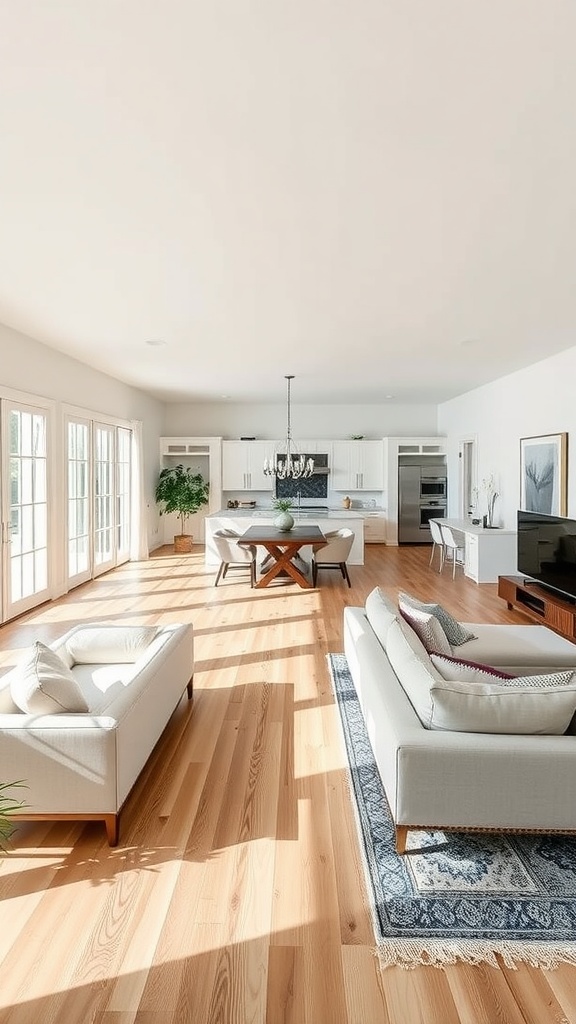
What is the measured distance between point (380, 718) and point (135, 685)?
1043 millimetres

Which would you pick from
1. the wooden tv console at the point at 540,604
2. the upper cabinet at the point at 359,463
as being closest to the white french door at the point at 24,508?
the wooden tv console at the point at 540,604

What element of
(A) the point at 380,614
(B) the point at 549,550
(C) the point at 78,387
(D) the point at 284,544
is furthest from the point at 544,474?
(C) the point at 78,387

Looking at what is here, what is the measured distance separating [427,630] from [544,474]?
13.6 feet

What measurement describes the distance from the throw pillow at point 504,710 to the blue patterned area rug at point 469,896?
48 cm

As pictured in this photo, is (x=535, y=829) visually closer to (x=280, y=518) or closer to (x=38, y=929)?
(x=38, y=929)

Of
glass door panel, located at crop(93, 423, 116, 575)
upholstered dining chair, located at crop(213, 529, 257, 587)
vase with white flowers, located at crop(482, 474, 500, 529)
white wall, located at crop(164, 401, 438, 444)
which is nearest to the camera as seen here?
upholstered dining chair, located at crop(213, 529, 257, 587)

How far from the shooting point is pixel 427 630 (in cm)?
305

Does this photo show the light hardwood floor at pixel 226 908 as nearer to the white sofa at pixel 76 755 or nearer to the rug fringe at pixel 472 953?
the rug fringe at pixel 472 953

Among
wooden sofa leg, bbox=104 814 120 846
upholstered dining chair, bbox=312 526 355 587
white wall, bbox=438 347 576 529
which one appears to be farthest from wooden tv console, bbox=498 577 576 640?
wooden sofa leg, bbox=104 814 120 846

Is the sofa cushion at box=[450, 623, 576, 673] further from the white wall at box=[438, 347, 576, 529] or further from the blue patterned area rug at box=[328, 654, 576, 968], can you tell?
the white wall at box=[438, 347, 576, 529]

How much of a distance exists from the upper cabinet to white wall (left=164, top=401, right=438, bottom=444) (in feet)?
1.29

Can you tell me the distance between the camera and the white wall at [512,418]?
5.99m

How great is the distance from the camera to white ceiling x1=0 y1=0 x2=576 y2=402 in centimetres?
171

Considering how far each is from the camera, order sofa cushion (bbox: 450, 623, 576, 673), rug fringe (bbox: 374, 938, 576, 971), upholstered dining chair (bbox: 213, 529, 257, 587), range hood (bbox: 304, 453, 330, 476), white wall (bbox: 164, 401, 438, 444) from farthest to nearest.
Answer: white wall (bbox: 164, 401, 438, 444) → range hood (bbox: 304, 453, 330, 476) → upholstered dining chair (bbox: 213, 529, 257, 587) → sofa cushion (bbox: 450, 623, 576, 673) → rug fringe (bbox: 374, 938, 576, 971)
